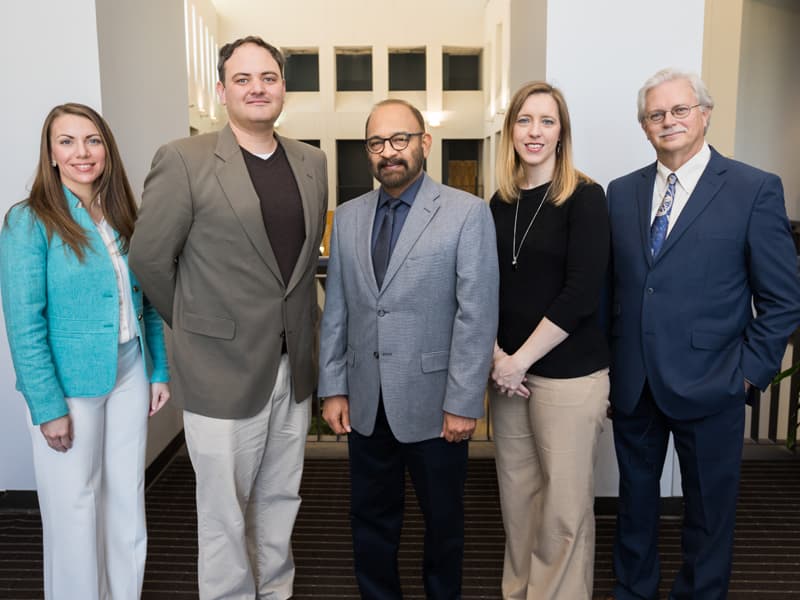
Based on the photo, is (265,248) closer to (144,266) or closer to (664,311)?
(144,266)

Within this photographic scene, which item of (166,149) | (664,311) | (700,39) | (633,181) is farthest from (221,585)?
(700,39)

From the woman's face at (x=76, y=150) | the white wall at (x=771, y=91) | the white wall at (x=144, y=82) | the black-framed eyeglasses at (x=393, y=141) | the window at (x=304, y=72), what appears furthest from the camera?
the window at (x=304, y=72)

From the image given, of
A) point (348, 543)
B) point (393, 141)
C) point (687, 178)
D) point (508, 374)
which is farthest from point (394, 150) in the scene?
point (348, 543)

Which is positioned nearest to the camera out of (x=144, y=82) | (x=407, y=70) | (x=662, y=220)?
(x=662, y=220)

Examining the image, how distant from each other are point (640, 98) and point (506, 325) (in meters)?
0.94

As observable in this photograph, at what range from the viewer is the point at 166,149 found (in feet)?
7.79

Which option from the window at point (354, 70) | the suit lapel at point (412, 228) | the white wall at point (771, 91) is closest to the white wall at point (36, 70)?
the suit lapel at point (412, 228)

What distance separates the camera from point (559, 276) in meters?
2.39

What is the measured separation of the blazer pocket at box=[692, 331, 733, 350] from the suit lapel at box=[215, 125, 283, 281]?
1.45 metres

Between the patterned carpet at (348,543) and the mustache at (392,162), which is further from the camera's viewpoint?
the patterned carpet at (348,543)

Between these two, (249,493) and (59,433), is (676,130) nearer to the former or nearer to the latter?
(249,493)

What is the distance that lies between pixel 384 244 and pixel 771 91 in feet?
31.0

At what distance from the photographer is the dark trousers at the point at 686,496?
2.51 m

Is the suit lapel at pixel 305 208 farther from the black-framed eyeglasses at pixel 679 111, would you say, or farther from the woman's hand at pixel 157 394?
the black-framed eyeglasses at pixel 679 111
